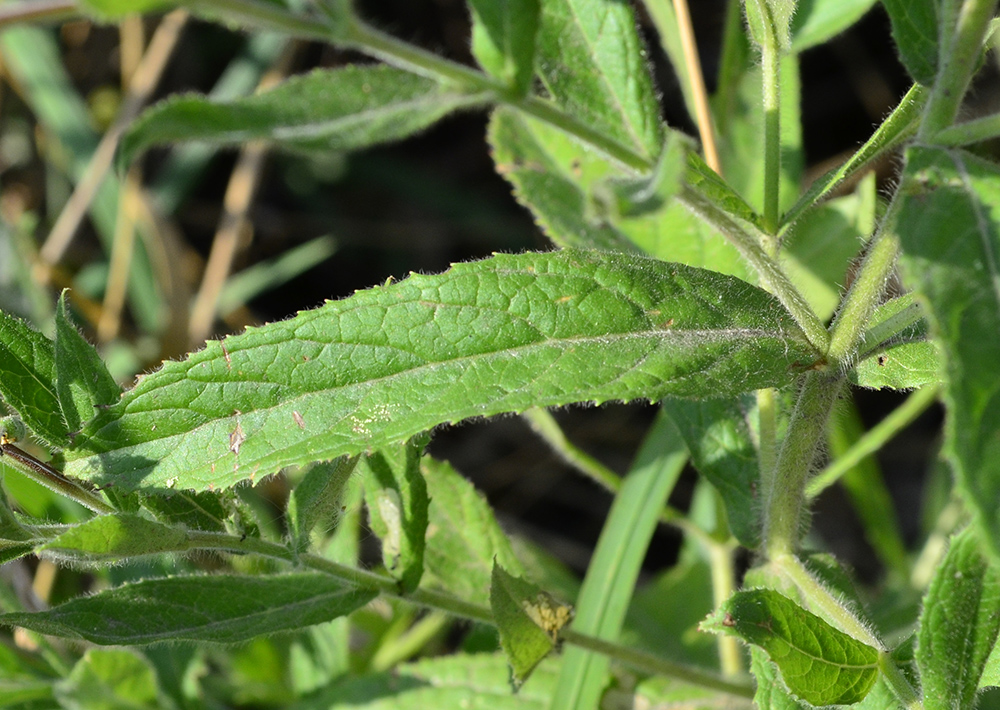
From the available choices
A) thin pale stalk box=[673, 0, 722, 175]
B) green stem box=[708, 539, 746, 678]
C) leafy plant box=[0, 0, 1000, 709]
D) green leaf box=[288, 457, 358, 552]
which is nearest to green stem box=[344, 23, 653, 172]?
leafy plant box=[0, 0, 1000, 709]

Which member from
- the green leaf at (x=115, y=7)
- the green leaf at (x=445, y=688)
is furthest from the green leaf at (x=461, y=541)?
the green leaf at (x=115, y=7)

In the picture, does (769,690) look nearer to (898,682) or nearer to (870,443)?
(898,682)

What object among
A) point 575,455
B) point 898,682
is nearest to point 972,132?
point 898,682

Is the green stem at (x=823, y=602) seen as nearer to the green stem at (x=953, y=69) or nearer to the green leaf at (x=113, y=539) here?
the green stem at (x=953, y=69)

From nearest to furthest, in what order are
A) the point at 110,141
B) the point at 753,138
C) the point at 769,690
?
the point at 769,690 < the point at 753,138 < the point at 110,141

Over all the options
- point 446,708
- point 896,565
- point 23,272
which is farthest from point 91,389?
point 896,565

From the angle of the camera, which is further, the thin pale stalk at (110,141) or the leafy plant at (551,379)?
the thin pale stalk at (110,141)
